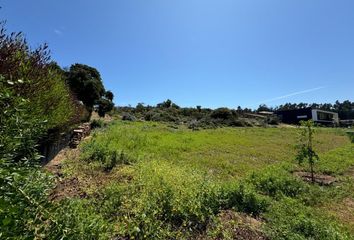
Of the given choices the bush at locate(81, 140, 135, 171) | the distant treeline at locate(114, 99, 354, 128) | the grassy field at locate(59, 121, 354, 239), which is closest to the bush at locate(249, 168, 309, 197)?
the grassy field at locate(59, 121, 354, 239)

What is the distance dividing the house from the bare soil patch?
182ft

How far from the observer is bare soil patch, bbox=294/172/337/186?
27.7 feet

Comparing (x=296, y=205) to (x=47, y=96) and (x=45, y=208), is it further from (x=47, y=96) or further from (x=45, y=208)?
(x=47, y=96)

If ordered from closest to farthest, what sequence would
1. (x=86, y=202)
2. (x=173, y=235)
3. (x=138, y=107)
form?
(x=173, y=235), (x=86, y=202), (x=138, y=107)

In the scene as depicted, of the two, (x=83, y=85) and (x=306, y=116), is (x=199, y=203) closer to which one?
(x=83, y=85)

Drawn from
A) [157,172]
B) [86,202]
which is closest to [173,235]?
[86,202]

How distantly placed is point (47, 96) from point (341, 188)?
8.05m

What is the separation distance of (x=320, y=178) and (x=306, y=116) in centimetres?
5921

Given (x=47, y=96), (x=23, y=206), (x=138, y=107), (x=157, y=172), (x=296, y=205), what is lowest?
(x=296, y=205)

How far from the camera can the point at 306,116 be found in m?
63.1

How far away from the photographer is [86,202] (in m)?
4.79

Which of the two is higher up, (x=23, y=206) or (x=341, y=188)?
(x=23, y=206)

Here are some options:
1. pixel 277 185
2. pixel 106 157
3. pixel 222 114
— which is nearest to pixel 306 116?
pixel 222 114

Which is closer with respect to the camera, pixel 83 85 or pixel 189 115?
pixel 83 85
